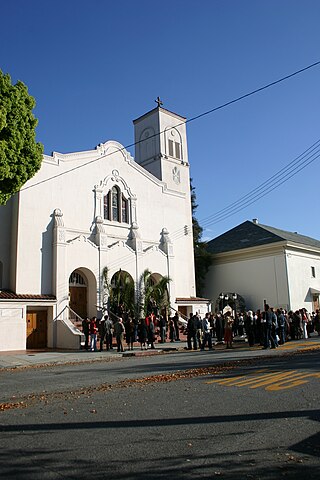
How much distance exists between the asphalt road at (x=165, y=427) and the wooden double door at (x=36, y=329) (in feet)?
46.3

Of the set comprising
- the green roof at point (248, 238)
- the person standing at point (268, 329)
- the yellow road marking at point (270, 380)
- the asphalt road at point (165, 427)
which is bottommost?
the asphalt road at point (165, 427)

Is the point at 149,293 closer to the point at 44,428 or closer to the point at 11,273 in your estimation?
the point at 11,273

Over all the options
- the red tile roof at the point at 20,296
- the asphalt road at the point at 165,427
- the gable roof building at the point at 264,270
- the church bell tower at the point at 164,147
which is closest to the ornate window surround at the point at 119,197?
the church bell tower at the point at 164,147

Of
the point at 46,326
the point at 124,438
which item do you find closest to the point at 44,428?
the point at 124,438

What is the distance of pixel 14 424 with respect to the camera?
6.98 m

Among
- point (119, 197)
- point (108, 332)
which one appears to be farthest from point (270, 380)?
point (119, 197)

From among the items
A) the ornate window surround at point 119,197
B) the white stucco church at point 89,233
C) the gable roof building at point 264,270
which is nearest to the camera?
the white stucco church at point 89,233

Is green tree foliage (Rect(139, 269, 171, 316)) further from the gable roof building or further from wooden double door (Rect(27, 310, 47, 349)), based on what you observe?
the gable roof building

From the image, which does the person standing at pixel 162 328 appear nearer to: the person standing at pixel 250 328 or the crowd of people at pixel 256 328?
the crowd of people at pixel 256 328

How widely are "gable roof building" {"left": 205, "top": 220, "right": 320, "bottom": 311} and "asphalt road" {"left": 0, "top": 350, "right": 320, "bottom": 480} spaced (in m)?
25.7

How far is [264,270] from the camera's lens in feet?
124

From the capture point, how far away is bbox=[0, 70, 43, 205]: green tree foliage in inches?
701

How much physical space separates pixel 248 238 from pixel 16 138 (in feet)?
87.5

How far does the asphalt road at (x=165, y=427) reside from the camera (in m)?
4.84
